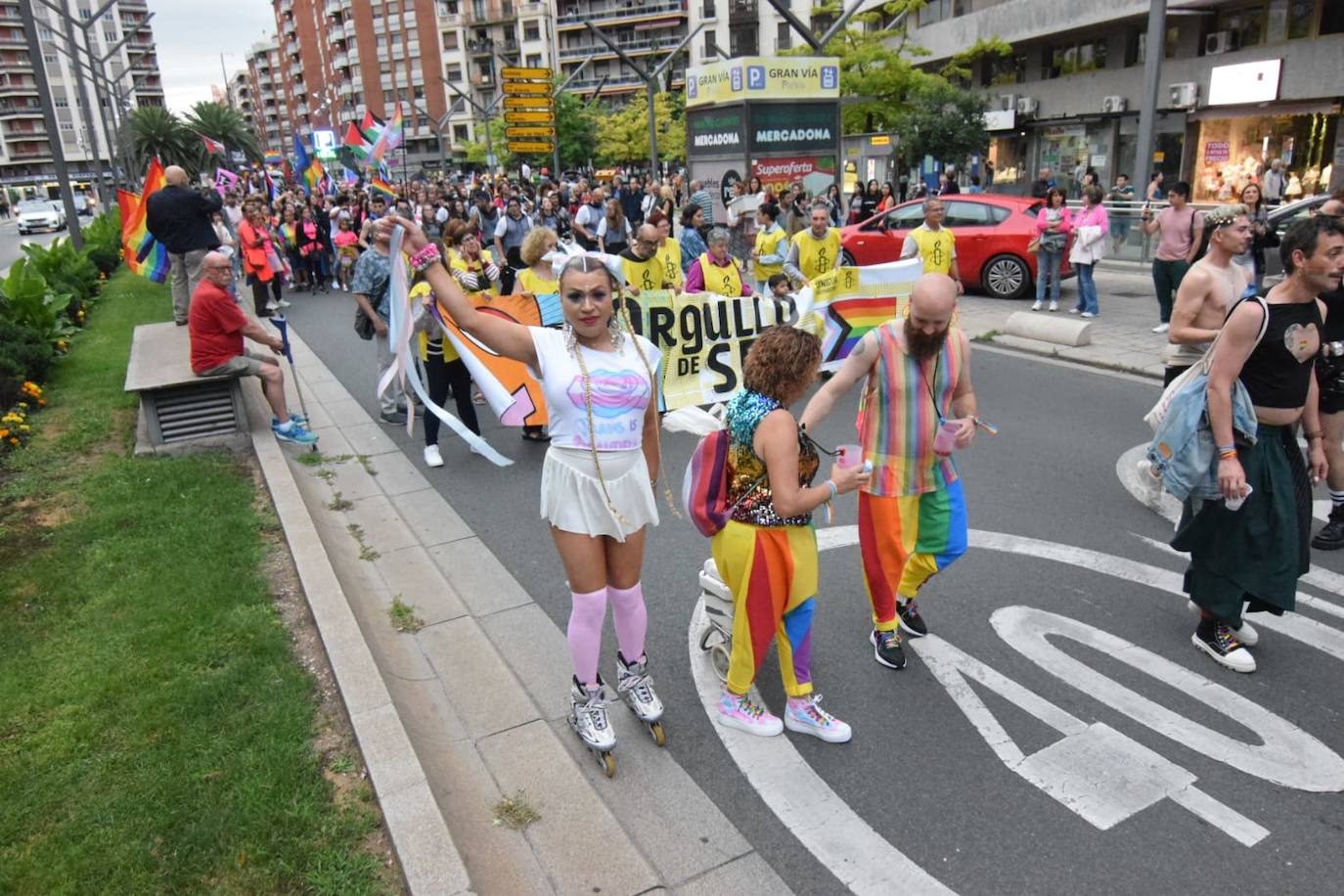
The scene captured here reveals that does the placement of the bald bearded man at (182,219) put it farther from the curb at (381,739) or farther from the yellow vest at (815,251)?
the curb at (381,739)

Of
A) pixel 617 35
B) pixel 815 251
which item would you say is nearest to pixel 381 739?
pixel 815 251

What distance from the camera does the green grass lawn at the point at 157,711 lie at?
293 centimetres

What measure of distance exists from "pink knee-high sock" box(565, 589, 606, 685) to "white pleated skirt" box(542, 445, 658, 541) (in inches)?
10.9

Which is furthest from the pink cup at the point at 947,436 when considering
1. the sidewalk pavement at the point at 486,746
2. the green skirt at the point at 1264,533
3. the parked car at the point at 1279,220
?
the parked car at the point at 1279,220

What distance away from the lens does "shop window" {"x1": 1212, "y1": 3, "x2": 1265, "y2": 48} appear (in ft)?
84.0

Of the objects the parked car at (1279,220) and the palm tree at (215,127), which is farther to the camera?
the palm tree at (215,127)

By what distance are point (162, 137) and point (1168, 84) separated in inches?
2273

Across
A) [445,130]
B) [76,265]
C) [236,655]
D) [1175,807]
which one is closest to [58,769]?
[236,655]

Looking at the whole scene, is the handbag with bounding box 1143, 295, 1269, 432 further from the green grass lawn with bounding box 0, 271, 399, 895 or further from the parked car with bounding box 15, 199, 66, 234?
the parked car with bounding box 15, 199, 66, 234

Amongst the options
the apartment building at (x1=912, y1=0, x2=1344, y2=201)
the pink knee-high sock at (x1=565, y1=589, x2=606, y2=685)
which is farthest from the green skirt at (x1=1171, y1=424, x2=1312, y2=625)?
the apartment building at (x1=912, y1=0, x2=1344, y2=201)

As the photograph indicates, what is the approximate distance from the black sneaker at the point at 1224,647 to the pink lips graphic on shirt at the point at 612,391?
284 centimetres

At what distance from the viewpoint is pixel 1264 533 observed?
3953mm

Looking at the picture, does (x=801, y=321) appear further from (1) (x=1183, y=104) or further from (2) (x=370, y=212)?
(1) (x=1183, y=104)

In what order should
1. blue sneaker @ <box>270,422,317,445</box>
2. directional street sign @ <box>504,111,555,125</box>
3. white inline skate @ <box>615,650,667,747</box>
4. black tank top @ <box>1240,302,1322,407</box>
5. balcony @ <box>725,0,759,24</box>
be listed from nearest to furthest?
white inline skate @ <box>615,650,667,747</box> < black tank top @ <box>1240,302,1322,407</box> < blue sneaker @ <box>270,422,317,445</box> < directional street sign @ <box>504,111,555,125</box> < balcony @ <box>725,0,759,24</box>
